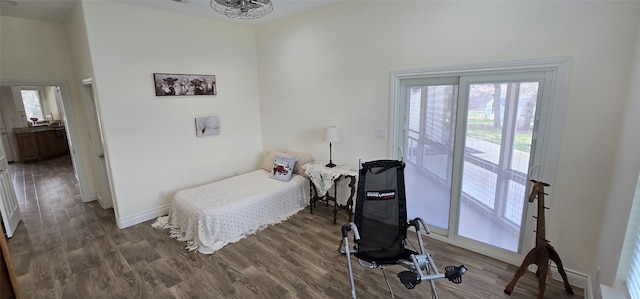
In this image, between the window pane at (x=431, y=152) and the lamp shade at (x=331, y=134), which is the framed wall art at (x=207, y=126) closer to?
the lamp shade at (x=331, y=134)

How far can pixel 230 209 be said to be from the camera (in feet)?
10.9

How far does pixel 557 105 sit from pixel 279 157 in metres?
3.40

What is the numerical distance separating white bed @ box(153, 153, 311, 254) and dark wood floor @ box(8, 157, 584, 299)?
5.5 inches

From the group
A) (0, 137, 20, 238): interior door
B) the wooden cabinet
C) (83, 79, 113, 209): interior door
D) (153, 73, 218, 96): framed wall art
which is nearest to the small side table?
(153, 73, 218, 96): framed wall art

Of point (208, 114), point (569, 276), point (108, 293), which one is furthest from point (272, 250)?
point (569, 276)

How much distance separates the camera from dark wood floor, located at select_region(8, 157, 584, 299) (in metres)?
2.46

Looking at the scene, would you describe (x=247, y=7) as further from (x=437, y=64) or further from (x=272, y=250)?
(x=272, y=250)

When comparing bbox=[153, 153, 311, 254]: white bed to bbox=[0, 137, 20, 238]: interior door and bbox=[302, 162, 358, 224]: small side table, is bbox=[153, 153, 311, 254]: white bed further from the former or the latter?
bbox=[0, 137, 20, 238]: interior door

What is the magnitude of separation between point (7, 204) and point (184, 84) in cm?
269

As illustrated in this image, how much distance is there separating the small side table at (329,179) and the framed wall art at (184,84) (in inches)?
78.3

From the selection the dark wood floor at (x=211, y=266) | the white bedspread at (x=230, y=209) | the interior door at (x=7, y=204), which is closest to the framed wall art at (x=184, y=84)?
the white bedspread at (x=230, y=209)

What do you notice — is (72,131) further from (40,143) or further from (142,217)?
(40,143)

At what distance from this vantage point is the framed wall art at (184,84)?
3.81m

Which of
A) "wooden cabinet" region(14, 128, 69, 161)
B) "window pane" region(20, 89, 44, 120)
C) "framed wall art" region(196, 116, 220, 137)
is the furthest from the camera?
"window pane" region(20, 89, 44, 120)
